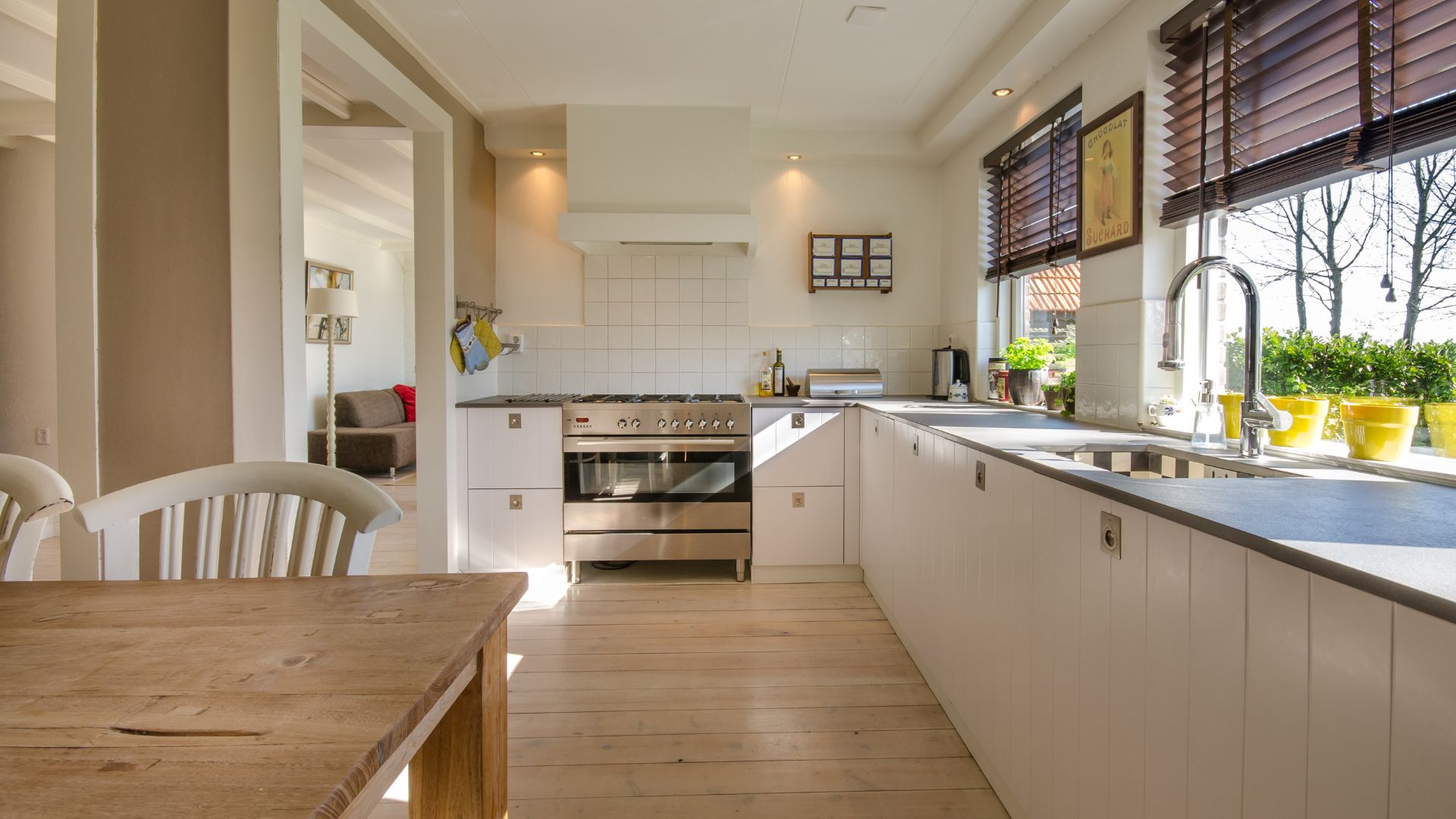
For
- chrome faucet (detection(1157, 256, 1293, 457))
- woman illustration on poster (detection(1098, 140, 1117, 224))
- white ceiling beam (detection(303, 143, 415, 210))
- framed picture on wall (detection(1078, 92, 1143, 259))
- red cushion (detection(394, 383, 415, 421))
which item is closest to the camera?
chrome faucet (detection(1157, 256, 1293, 457))

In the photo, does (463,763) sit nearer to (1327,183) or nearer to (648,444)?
(1327,183)

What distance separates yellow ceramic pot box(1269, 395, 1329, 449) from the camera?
1639 millimetres

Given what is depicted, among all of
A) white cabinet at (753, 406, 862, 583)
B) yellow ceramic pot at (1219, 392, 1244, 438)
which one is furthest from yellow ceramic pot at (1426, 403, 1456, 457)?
white cabinet at (753, 406, 862, 583)

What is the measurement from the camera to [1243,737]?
2.89ft

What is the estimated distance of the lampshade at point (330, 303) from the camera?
5680 mm

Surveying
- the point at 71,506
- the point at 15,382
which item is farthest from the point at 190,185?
the point at 15,382

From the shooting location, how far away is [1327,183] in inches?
66.7

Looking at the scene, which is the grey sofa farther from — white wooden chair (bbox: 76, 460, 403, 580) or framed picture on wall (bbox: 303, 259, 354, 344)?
white wooden chair (bbox: 76, 460, 403, 580)

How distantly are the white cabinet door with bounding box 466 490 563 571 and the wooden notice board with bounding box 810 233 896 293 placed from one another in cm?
185

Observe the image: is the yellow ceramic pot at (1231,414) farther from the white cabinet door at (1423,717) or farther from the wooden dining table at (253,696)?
the wooden dining table at (253,696)

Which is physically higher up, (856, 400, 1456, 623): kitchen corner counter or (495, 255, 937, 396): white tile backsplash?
(495, 255, 937, 396): white tile backsplash

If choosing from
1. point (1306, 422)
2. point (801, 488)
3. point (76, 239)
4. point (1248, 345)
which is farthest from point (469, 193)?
point (1306, 422)

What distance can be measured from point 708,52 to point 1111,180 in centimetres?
161

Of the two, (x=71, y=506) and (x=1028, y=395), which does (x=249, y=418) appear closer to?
(x=71, y=506)
